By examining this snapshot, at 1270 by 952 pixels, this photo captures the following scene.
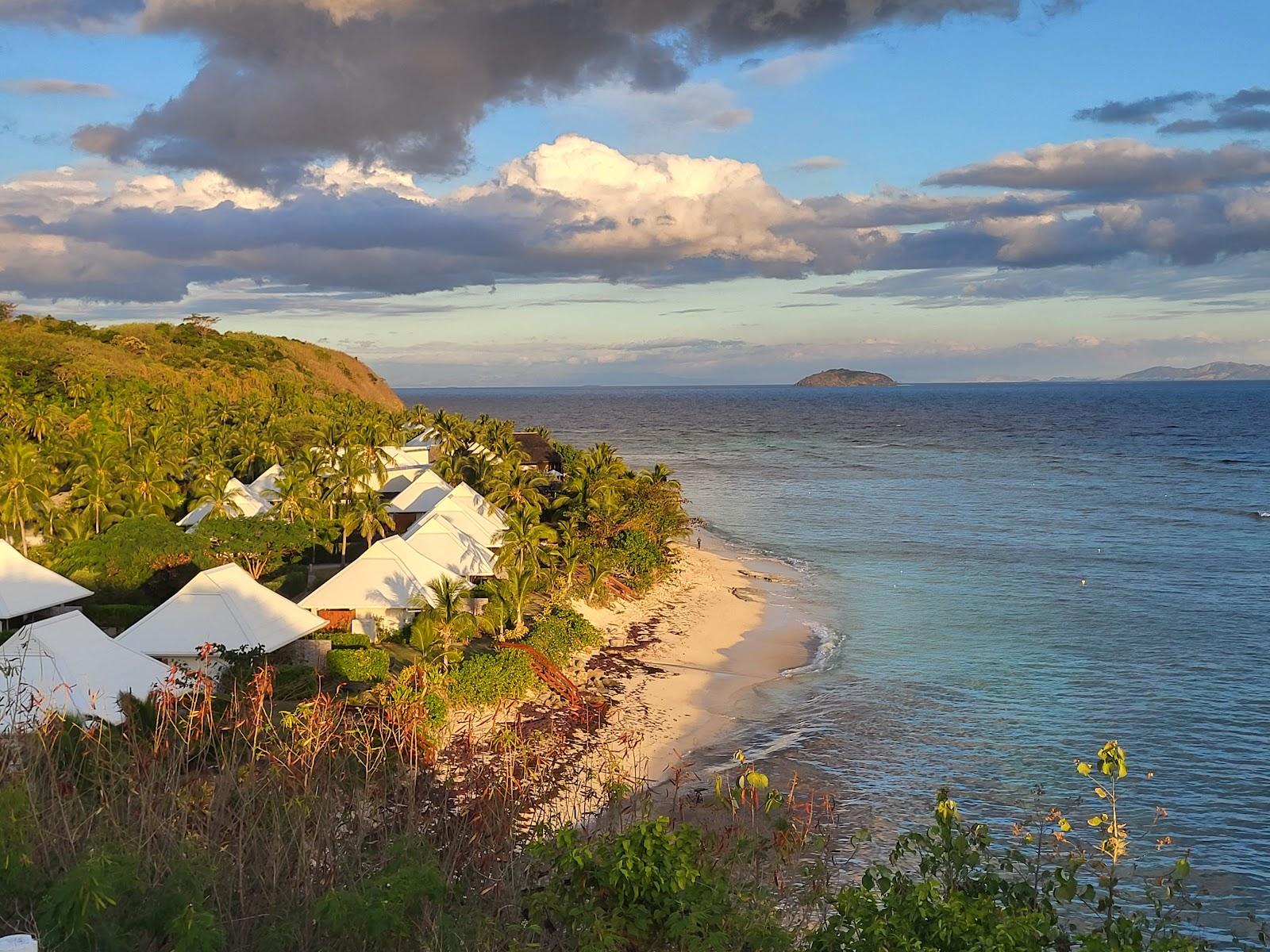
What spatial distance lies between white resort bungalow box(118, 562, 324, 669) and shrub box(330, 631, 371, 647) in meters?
1.23

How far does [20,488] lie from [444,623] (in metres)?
17.4

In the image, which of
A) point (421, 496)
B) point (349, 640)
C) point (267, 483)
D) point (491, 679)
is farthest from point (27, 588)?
point (267, 483)

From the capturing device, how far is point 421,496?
42.7 m

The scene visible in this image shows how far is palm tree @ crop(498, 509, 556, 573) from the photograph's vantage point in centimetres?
3003

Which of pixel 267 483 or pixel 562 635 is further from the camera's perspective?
pixel 267 483

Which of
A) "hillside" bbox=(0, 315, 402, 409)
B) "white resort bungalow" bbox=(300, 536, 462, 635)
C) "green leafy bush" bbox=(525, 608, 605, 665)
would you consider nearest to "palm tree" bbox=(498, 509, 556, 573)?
"green leafy bush" bbox=(525, 608, 605, 665)

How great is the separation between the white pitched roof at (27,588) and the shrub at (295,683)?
26.4ft

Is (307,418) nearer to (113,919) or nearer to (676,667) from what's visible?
(676,667)

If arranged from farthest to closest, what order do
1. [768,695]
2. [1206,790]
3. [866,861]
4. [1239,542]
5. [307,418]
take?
[307,418] < [1239,542] < [768,695] < [1206,790] < [866,861]

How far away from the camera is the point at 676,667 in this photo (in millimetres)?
27844

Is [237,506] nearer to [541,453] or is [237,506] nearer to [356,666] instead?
[356,666]

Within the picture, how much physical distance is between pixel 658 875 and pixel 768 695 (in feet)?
62.6

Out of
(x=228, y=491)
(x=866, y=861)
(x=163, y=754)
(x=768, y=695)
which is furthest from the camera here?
(x=228, y=491)

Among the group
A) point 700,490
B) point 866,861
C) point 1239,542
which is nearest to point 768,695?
point 866,861
